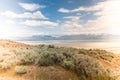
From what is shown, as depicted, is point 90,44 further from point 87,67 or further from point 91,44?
point 87,67

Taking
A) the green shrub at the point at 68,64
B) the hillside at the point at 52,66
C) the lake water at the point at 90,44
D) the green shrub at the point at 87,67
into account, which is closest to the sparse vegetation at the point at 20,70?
the hillside at the point at 52,66

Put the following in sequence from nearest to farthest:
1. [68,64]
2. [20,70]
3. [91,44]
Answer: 1. [20,70]
2. [68,64]
3. [91,44]

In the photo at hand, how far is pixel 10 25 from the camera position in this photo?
23.2 feet

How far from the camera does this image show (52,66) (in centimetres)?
588

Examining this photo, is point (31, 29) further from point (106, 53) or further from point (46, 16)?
point (106, 53)

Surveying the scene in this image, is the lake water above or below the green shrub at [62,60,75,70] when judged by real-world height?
above

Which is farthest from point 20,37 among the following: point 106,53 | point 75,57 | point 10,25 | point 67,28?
point 106,53

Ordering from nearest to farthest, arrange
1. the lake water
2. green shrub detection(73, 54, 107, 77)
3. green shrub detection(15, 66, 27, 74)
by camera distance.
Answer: green shrub detection(15, 66, 27, 74)
green shrub detection(73, 54, 107, 77)
the lake water

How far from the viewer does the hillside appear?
5586mm

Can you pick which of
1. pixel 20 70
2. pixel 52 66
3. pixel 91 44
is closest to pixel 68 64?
pixel 52 66

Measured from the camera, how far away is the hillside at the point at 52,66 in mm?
5586

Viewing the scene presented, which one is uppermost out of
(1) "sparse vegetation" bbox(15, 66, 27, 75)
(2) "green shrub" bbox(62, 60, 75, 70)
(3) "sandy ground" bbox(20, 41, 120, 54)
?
(3) "sandy ground" bbox(20, 41, 120, 54)

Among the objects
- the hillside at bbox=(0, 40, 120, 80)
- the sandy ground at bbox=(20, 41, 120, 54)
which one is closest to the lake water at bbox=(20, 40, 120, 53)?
the sandy ground at bbox=(20, 41, 120, 54)

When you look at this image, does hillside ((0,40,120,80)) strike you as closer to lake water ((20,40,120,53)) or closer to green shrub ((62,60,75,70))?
green shrub ((62,60,75,70))
